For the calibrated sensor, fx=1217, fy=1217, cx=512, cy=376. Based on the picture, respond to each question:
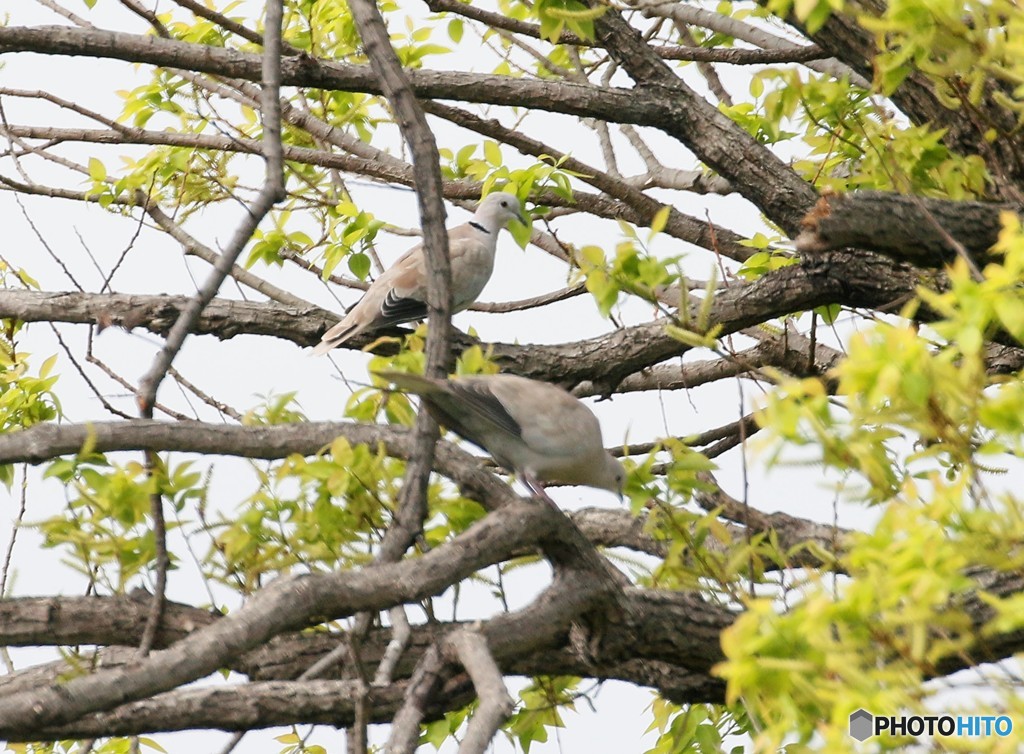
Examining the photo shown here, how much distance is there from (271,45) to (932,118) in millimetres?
2363

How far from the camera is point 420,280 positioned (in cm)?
614

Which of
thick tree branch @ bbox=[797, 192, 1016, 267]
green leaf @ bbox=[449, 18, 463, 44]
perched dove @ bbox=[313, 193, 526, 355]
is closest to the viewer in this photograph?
thick tree branch @ bbox=[797, 192, 1016, 267]

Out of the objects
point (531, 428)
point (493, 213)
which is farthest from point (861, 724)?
point (493, 213)

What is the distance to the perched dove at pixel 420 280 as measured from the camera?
5.59 metres

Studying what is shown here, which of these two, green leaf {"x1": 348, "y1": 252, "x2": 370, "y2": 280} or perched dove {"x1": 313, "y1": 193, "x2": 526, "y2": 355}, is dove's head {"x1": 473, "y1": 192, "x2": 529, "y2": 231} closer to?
perched dove {"x1": 313, "y1": 193, "x2": 526, "y2": 355}

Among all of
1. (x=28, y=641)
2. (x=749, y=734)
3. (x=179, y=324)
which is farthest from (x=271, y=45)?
(x=749, y=734)

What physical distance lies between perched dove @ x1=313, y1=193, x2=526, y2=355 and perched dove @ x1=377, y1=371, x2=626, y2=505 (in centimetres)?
129

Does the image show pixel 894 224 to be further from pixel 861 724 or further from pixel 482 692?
pixel 482 692

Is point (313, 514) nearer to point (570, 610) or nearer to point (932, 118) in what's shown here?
point (570, 610)

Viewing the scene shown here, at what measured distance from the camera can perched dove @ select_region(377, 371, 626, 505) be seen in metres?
3.73

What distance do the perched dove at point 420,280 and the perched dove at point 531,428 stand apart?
129 cm

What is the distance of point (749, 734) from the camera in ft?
13.8

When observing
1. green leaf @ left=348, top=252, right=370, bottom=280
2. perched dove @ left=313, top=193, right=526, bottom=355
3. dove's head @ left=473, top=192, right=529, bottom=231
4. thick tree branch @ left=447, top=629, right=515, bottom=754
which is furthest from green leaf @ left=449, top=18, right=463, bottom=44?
thick tree branch @ left=447, top=629, right=515, bottom=754

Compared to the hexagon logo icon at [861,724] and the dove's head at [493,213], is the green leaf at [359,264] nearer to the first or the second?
the dove's head at [493,213]
